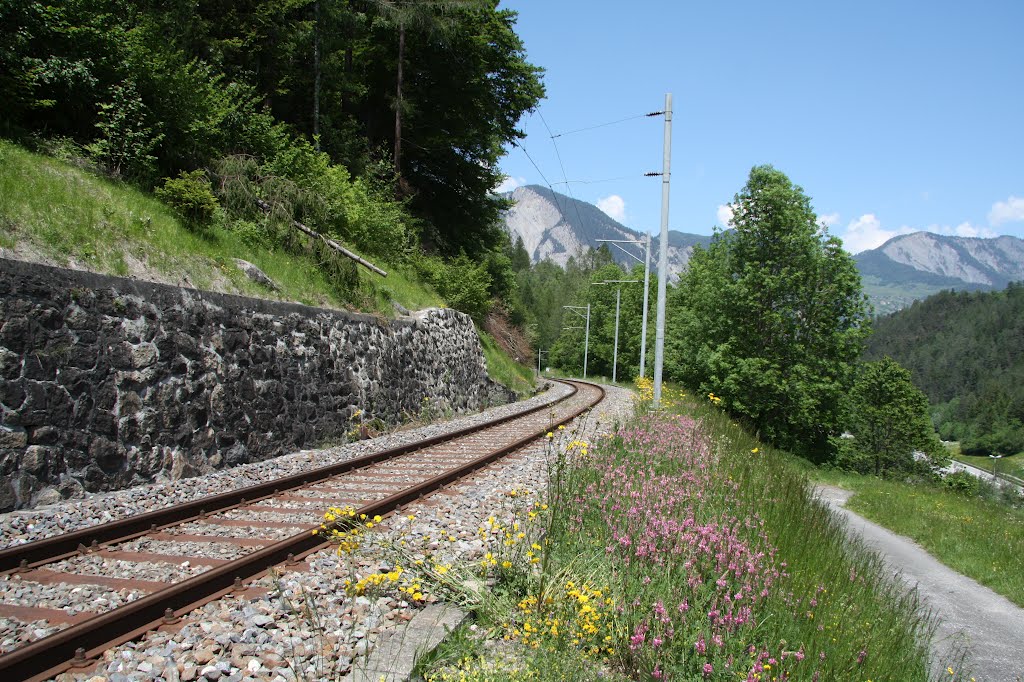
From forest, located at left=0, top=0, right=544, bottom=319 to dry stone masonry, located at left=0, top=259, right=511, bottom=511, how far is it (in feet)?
10.7

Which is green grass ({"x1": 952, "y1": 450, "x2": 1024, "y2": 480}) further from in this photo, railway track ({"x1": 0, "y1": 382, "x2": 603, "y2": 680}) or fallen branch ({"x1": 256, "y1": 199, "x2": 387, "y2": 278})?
railway track ({"x1": 0, "y1": 382, "x2": 603, "y2": 680})

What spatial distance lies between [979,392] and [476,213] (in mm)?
174866

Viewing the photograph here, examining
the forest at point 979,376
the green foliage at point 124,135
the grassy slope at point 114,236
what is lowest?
the forest at point 979,376

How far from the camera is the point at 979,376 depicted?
553 ft

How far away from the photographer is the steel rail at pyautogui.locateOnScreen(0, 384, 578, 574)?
482 centimetres

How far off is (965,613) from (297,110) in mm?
25739

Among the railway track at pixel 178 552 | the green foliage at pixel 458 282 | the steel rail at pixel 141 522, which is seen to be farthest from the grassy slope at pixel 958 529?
the green foliage at pixel 458 282

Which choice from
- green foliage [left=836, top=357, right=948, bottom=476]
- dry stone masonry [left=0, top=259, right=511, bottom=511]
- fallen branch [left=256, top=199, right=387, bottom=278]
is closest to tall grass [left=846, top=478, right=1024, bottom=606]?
dry stone masonry [left=0, top=259, right=511, bottom=511]

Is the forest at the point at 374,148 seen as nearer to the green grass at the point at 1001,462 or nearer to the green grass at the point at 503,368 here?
the green grass at the point at 503,368

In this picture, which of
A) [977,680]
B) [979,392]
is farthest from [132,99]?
[979,392]

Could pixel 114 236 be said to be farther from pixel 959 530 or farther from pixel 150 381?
pixel 959 530

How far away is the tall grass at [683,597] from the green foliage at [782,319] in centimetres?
1992

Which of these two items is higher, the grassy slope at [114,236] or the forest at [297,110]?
the forest at [297,110]

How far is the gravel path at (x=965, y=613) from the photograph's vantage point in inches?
263
